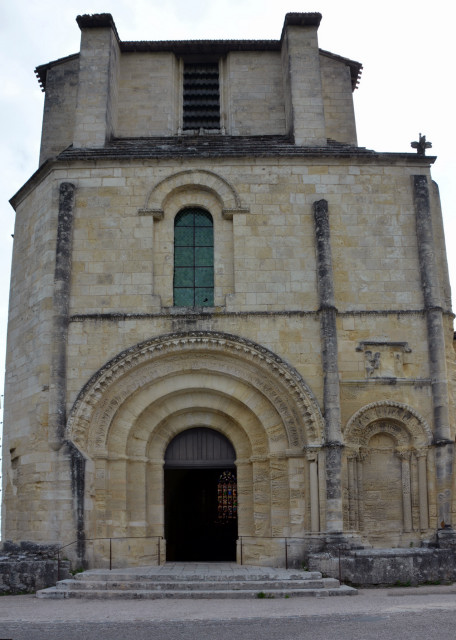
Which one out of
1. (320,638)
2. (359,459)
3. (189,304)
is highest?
(189,304)

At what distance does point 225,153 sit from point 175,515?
9.61 m

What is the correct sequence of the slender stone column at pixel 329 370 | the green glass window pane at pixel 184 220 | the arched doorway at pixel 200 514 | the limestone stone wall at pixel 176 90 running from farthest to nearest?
the arched doorway at pixel 200 514 → the limestone stone wall at pixel 176 90 → the green glass window pane at pixel 184 220 → the slender stone column at pixel 329 370

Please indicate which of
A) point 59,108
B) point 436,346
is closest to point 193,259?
point 436,346

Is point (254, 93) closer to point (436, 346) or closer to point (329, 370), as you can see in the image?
point (329, 370)

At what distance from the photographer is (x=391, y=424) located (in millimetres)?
14602

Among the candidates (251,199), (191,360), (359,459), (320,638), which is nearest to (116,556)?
(191,360)

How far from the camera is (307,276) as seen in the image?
1513cm

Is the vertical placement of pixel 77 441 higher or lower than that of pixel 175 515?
higher

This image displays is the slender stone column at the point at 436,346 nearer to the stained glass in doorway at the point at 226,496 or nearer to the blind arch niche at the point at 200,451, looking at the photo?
the blind arch niche at the point at 200,451

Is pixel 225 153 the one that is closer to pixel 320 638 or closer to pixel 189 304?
pixel 189 304

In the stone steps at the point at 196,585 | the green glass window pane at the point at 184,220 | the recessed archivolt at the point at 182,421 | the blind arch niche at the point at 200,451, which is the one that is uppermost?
the green glass window pane at the point at 184,220

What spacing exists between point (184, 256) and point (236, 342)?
7.95 feet

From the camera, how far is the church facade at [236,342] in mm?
14086

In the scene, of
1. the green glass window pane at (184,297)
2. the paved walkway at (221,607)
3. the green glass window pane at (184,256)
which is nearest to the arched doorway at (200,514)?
the green glass window pane at (184,297)
